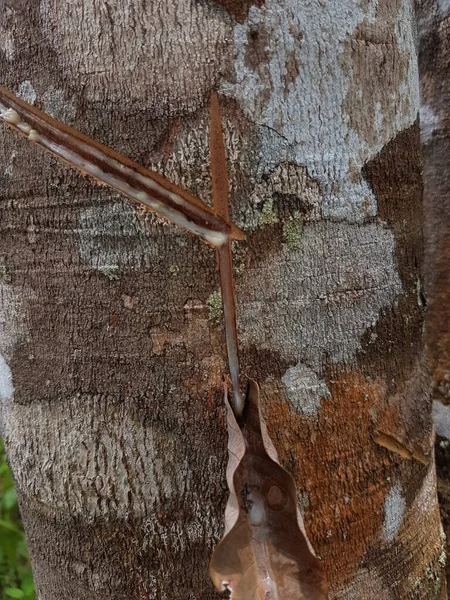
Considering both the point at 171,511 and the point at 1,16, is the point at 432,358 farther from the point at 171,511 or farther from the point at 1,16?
the point at 1,16

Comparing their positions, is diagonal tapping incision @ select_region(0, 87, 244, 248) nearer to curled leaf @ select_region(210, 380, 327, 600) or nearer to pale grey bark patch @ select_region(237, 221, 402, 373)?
pale grey bark patch @ select_region(237, 221, 402, 373)

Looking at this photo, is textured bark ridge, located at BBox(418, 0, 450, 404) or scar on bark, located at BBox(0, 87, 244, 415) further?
textured bark ridge, located at BBox(418, 0, 450, 404)

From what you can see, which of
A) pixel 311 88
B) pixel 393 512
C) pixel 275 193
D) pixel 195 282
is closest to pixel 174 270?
pixel 195 282

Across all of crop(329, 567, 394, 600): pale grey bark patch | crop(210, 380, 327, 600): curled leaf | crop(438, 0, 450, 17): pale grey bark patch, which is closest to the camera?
crop(210, 380, 327, 600): curled leaf

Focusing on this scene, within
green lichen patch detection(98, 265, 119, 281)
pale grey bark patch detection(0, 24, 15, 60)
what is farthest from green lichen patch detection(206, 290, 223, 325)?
pale grey bark patch detection(0, 24, 15, 60)

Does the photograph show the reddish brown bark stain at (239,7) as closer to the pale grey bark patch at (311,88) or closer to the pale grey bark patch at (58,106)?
the pale grey bark patch at (311,88)

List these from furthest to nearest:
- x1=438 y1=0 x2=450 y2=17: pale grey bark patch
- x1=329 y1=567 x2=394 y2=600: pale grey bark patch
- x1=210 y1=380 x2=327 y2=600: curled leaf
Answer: x1=438 y1=0 x2=450 y2=17: pale grey bark patch, x1=329 y1=567 x2=394 y2=600: pale grey bark patch, x1=210 y1=380 x2=327 y2=600: curled leaf

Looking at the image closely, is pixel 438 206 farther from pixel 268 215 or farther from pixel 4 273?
pixel 4 273

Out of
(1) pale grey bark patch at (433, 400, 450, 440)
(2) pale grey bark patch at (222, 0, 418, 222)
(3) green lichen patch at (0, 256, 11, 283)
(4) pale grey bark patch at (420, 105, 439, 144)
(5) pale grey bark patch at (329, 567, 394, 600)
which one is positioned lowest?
(5) pale grey bark patch at (329, 567, 394, 600)
